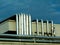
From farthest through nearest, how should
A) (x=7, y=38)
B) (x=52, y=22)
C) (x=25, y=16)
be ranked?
(x=52, y=22), (x=25, y=16), (x=7, y=38)

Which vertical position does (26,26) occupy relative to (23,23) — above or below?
Result: below

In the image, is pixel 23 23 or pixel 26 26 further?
pixel 26 26

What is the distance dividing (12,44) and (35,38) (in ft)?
4.66

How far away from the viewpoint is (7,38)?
1425cm

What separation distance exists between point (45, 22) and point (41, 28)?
2.37 m

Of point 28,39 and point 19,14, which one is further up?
point 19,14

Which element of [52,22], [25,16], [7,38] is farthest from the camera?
[52,22]

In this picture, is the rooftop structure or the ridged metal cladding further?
the ridged metal cladding

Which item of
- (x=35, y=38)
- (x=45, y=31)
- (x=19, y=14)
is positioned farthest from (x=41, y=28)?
(x=35, y=38)

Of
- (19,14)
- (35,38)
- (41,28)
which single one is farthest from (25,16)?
(35,38)

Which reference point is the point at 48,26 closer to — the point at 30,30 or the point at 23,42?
the point at 30,30

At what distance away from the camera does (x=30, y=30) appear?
48906 millimetres

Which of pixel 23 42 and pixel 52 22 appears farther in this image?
pixel 52 22

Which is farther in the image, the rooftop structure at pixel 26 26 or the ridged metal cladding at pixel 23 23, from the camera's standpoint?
the ridged metal cladding at pixel 23 23
